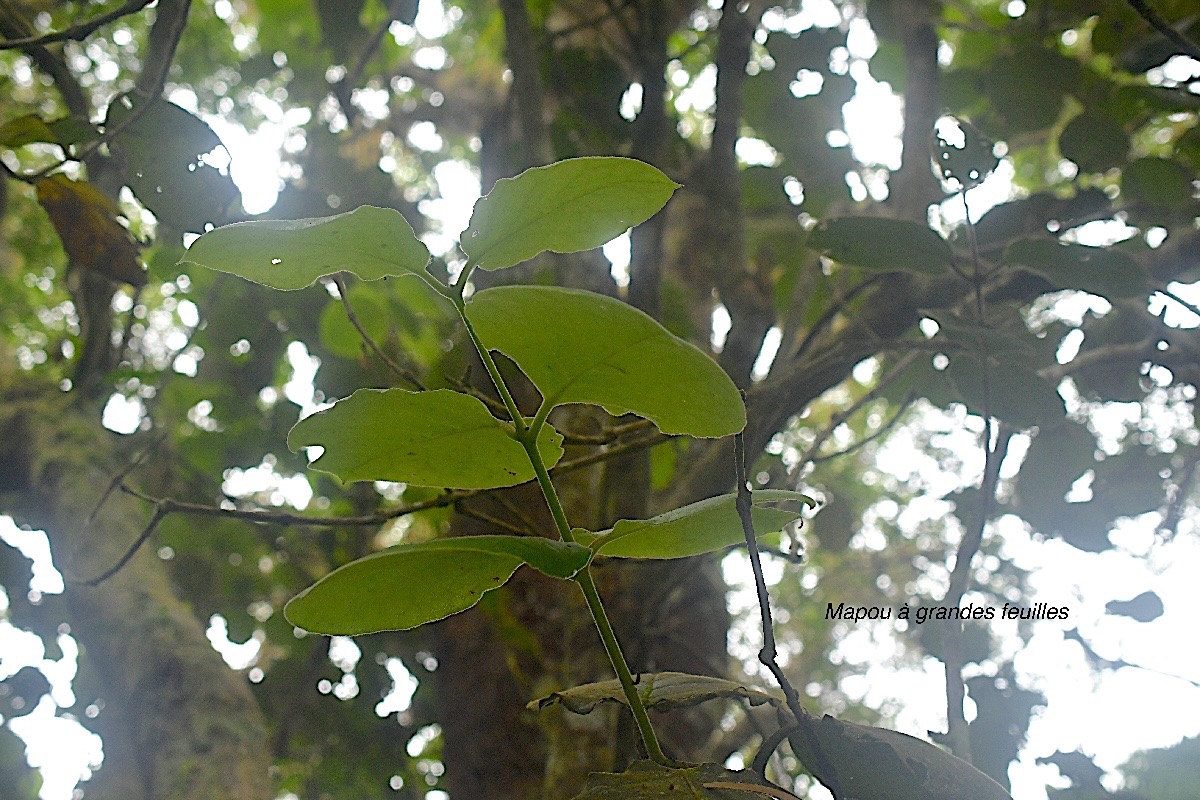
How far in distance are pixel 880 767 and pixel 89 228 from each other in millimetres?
1151

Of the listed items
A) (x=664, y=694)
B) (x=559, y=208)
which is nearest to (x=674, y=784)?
(x=664, y=694)

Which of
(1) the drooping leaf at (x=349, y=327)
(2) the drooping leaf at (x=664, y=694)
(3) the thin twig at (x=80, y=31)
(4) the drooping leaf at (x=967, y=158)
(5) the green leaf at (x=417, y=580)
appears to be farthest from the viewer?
(1) the drooping leaf at (x=349, y=327)

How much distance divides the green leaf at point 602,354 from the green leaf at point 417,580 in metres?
0.09

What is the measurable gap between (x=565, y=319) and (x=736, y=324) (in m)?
0.73

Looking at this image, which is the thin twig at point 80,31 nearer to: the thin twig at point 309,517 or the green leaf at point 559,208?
the thin twig at point 309,517

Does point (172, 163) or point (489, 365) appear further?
point (172, 163)

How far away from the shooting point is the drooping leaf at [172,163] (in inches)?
38.5

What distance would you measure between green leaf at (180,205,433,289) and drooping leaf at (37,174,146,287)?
847 millimetres

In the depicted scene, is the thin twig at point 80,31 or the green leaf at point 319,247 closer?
the green leaf at point 319,247

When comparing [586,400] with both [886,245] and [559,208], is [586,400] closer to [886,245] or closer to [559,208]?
[559,208]

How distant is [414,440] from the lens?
48 cm

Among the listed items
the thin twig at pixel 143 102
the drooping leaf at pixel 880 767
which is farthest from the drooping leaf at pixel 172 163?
the drooping leaf at pixel 880 767

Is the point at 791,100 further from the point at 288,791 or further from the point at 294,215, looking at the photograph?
the point at 288,791

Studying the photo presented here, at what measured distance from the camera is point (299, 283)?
0.45m
